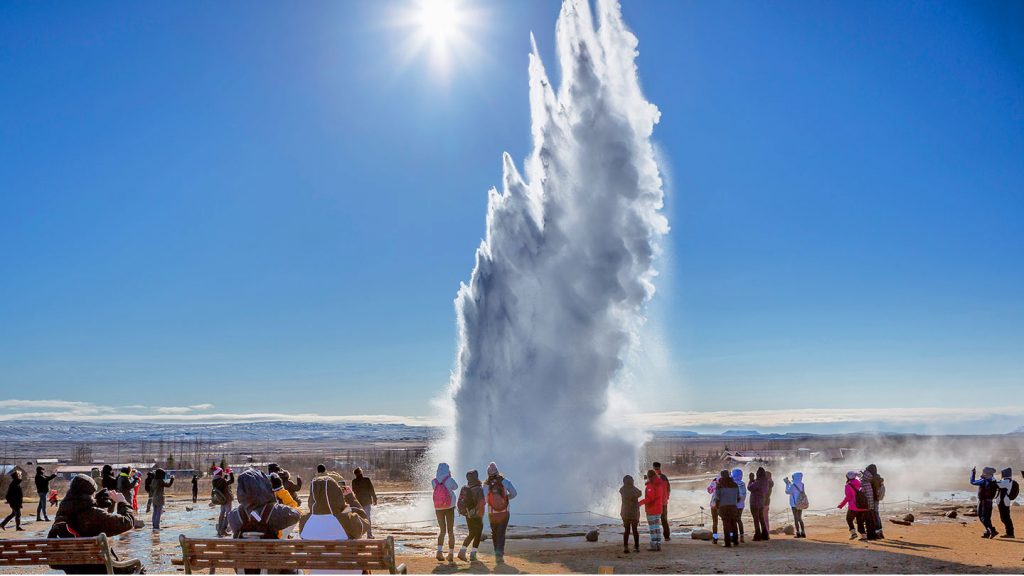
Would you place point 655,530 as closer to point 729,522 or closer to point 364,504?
point 729,522

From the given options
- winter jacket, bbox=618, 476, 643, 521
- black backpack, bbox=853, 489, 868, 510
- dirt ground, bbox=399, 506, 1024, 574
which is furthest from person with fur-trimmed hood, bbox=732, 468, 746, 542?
black backpack, bbox=853, 489, 868, 510

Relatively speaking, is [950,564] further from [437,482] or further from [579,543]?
[437,482]

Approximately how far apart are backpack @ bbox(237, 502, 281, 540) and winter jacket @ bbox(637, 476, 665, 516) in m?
9.15

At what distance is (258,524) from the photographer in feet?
21.1

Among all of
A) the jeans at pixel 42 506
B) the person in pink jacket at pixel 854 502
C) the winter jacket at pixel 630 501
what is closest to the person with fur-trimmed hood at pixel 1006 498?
the person in pink jacket at pixel 854 502

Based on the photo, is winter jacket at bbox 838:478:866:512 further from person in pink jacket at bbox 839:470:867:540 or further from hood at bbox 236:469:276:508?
hood at bbox 236:469:276:508

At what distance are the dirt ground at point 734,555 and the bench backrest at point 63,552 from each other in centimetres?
617

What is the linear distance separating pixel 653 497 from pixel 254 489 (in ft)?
31.6

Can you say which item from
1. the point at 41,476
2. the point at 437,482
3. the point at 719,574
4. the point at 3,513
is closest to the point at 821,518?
the point at 719,574

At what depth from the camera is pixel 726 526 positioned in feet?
48.0

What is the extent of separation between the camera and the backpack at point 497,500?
12.5 metres

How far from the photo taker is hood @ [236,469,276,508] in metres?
6.17

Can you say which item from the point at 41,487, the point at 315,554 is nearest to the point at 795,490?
the point at 315,554

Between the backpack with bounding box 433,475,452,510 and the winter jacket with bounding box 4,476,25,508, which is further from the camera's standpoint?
the winter jacket with bounding box 4,476,25,508
